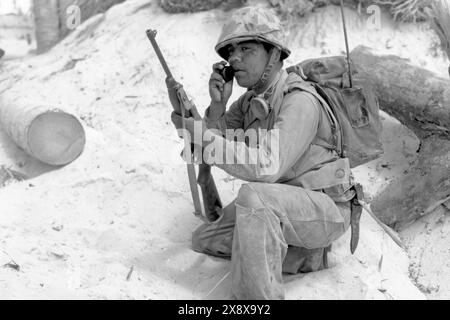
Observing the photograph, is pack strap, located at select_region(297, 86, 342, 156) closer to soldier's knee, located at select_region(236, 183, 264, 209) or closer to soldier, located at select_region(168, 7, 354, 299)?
soldier, located at select_region(168, 7, 354, 299)

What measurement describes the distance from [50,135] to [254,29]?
2778 millimetres

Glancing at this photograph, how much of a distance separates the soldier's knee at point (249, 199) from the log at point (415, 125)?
1.94 meters

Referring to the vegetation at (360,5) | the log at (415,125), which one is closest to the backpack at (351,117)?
the log at (415,125)

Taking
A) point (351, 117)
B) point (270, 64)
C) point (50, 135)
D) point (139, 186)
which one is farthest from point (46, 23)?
point (351, 117)

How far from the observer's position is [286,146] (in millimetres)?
3336

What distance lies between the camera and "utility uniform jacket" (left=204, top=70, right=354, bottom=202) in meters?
3.31

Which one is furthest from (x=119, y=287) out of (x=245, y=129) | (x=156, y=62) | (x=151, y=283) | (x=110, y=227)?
(x=156, y=62)

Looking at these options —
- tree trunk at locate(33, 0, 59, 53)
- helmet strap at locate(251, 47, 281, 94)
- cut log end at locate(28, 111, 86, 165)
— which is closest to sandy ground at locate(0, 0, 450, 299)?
cut log end at locate(28, 111, 86, 165)

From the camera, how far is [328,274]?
384 cm

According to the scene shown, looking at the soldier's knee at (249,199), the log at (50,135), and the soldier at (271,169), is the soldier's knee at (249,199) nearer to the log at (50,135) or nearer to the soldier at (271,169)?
the soldier at (271,169)

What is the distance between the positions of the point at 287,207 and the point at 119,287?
113 cm

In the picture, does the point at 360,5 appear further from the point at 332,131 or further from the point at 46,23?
the point at 46,23

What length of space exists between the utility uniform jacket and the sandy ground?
660mm

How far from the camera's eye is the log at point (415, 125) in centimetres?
482
